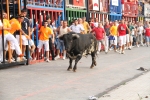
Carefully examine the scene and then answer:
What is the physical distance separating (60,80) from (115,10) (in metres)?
20.1

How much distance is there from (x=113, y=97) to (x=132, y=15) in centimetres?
2752

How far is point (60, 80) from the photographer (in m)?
12.5

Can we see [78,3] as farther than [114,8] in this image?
No

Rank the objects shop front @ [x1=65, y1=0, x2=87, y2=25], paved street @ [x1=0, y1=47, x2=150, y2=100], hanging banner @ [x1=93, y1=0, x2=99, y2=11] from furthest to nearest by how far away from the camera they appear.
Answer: hanging banner @ [x1=93, y1=0, x2=99, y2=11] → shop front @ [x1=65, y1=0, x2=87, y2=25] → paved street @ [x1=0, y1=47, x2=150, y2=100]

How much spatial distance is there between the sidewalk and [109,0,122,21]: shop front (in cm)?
1839

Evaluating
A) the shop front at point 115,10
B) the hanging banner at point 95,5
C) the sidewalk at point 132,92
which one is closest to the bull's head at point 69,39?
the sidewalk at point 132,92

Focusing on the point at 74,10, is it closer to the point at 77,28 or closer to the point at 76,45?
the point at 77,28

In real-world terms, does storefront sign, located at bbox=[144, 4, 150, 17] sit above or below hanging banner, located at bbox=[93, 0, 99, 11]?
below

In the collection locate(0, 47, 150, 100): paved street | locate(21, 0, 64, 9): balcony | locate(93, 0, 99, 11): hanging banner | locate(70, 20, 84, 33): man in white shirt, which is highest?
locate(21, 0, 64, 9): balcony

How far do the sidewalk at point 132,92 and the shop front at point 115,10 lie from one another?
18.4m

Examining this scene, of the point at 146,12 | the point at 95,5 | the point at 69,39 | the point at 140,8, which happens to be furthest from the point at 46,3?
the point at 146,12

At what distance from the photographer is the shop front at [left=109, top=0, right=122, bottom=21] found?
101ft

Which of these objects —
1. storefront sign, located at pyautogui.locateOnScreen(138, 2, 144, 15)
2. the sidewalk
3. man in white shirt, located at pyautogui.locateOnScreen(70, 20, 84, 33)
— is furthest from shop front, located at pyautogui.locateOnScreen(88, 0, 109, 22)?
the sidewalk

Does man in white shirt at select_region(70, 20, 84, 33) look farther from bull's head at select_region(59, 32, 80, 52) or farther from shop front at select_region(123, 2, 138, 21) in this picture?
shop front at select_region(123, 2, 138, 21)
